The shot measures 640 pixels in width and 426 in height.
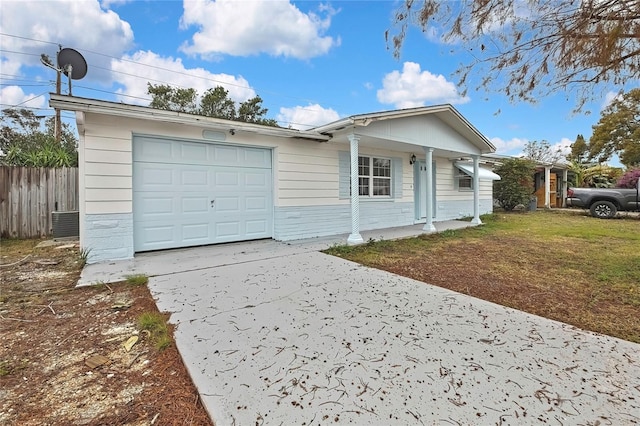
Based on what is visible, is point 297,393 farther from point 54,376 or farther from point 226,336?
point 54,376

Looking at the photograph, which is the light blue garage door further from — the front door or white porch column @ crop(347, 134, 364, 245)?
the front door

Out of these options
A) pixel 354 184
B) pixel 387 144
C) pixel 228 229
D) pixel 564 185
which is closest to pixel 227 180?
pixel 228 229

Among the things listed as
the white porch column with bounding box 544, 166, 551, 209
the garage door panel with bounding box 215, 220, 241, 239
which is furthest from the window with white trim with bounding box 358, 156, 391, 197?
the white porch column with bounding box 544, 166, 551, 209

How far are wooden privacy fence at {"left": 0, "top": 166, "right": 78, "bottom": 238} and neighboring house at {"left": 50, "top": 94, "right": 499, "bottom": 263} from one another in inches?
168

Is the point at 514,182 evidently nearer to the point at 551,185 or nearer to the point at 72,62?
the point at 551,185

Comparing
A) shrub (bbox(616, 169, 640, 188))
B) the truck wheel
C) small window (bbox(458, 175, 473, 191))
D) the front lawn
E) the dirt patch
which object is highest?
shrub (bbox(616, 169, 640, 188))

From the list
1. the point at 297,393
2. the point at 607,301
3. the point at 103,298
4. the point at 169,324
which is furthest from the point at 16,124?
the point at 607,301

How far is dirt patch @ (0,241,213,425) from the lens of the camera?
1888 millimetres

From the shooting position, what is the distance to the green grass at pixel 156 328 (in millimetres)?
2699

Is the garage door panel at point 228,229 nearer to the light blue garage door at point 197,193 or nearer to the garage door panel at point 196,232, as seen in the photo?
the light blue garage door at point 197,193

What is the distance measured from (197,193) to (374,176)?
5.54 meters

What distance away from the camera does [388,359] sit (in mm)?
2426

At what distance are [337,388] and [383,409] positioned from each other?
1.10 ft

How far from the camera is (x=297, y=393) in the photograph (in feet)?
6.66
